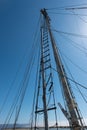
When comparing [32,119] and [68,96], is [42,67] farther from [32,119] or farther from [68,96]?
[68,96]

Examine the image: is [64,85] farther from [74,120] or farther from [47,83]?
[47,83]

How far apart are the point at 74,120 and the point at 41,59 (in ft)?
31.4

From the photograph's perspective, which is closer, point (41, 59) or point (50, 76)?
point (50, 76)

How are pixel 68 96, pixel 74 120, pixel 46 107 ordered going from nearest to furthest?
pixel 74 120
pixel 68 96
pixel 46 107

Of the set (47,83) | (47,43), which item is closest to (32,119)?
(47,83)

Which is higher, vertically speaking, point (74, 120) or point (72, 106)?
point (72, 106)

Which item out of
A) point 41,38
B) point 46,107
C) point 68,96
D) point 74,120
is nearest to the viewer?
point 74,120

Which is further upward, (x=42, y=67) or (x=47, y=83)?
(x=42, y=67)

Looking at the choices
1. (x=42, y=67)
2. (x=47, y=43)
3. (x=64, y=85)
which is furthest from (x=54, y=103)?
(x=64, y=85)

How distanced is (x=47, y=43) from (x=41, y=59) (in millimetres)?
1859

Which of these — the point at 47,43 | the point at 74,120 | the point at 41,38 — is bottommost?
the point at 74,120

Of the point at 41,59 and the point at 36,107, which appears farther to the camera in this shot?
the point at 41,59

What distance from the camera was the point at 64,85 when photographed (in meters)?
7.46

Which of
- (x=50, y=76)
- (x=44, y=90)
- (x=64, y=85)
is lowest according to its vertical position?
(x=64, y=85)
